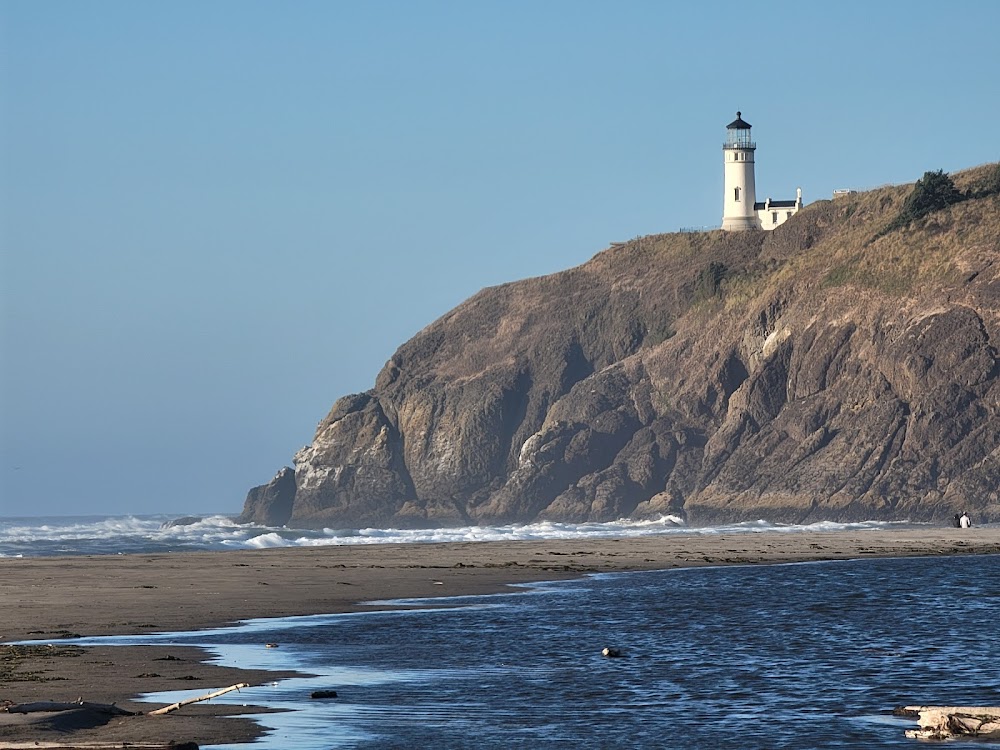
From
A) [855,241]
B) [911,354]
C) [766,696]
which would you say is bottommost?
[766,696]

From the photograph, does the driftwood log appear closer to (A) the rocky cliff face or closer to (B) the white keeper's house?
(A) the rocky cliff face

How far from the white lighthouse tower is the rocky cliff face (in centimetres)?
361

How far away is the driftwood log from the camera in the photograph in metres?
16.9

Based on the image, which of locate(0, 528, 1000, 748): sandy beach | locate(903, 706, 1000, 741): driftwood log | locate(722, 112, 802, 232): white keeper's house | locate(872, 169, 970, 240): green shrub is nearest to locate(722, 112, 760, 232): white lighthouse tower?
locate(722, 112, 802, 232): white keeper's house

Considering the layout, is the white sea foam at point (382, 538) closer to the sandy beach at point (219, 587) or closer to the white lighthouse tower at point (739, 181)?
the sandy beach at point (219, 587)

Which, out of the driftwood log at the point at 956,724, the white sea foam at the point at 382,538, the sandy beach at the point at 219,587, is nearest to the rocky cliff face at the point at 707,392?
the white sea foam at the point at 382,538

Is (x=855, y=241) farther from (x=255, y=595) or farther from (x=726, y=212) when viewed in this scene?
(x=255, y=595)

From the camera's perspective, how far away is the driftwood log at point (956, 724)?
1694cm

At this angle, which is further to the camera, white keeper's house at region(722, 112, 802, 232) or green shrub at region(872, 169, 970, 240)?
white keeper's house at region(722, 112, 802, 232)

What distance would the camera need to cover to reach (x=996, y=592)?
36188 mm

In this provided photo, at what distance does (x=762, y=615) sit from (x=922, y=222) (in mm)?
77287

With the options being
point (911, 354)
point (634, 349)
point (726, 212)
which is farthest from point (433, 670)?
point (726, 212)

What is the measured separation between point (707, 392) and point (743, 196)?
84.0ft

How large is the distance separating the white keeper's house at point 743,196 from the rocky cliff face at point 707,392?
387 centimetres
